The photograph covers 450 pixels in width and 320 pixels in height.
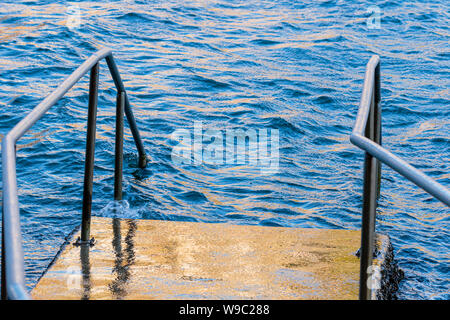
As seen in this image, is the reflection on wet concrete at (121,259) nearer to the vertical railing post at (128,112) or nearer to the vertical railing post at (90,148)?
the vertical railing post at (90,148)

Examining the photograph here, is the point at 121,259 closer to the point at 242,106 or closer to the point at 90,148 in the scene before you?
the point at 90,148

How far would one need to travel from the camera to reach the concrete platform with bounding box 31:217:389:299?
10.2 ft

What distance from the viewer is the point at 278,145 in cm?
701

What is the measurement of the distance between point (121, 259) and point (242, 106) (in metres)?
4.76

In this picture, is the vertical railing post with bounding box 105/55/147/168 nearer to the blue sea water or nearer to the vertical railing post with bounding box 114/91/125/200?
the vertical railing post with bounding box 114/91/125/200

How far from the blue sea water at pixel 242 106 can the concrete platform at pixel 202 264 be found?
2.43 ft

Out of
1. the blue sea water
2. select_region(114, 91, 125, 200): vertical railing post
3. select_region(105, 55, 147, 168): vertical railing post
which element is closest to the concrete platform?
select_region(114, 91, 125, 200): vertical railing post

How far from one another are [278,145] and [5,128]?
2.88 m

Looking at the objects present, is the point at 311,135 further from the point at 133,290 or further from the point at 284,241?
the point at 133,290

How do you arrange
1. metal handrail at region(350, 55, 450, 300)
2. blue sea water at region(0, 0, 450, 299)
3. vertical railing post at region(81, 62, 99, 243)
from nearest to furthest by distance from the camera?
metal handrail at region(350, 55, 450, 300), vertical railing post at region(81, 62, 99, 243), blue sea water at region(0, 0, 450, 299)

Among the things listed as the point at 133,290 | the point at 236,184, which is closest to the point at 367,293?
the point at 133,290
